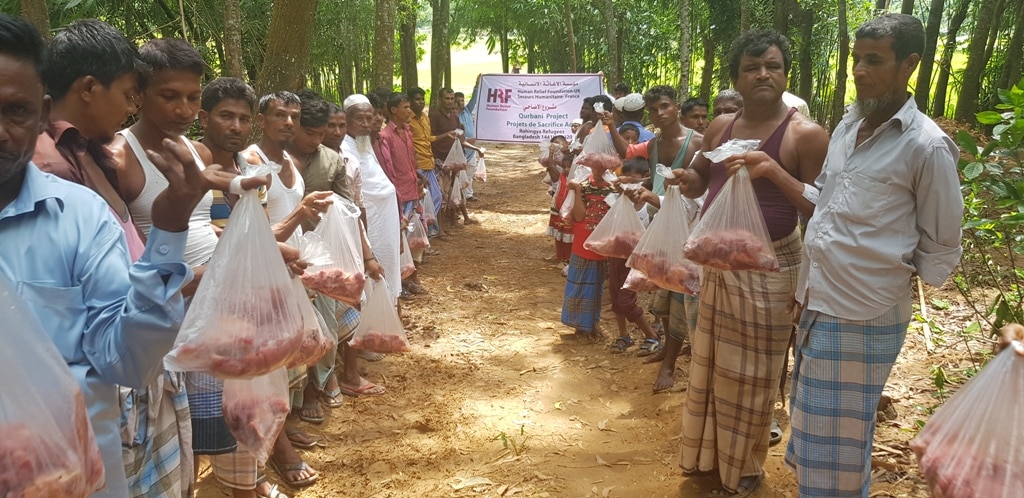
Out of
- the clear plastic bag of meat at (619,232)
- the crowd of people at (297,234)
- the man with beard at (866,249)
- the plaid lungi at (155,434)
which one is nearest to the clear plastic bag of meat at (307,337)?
the crowd of people at (297,234)

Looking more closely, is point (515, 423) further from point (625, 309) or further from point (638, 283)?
point (625, 309)

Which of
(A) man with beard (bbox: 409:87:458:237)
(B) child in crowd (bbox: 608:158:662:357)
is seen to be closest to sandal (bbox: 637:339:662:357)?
(B) child in crowd (bbox: 608:158:662:357)

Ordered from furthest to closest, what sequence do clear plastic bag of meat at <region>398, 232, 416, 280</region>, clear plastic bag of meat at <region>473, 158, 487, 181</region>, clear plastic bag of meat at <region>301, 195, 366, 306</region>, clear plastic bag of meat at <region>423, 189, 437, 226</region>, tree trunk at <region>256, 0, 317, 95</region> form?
clear plastic bag of meat at <region>473, 158, 487, 181</region> < clear plastic bag of meat at <region>423, 189, 437, 226</region> < clear plastic bag of meat at <region>398, 232, 416, 280</region> < tree trunk at <region>256, 0, 317, 95</region> < clear plastic bag of meat at <region>301, 195, 366, 306</region>

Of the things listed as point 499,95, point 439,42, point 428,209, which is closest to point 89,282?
point 428,209

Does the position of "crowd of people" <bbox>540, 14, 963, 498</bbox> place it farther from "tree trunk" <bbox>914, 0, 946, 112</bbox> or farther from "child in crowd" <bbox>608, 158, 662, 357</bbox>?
"tree trunk" <bbox>914, 0, 946, 112</bbox>

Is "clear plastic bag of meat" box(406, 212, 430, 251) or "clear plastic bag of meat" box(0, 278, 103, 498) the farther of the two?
"clear plastic bag of meat" box(406, 212, 430, 251)

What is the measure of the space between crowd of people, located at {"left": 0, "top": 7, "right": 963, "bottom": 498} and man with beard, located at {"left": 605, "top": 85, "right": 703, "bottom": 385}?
273mm

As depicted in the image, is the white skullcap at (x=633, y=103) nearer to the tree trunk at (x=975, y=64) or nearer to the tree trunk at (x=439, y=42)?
the tree trunk at (x=975, y=64)

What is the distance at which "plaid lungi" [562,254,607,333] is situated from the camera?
5.50m

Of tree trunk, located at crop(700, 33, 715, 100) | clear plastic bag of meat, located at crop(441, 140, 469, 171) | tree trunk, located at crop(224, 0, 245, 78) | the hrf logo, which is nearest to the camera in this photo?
tree trunk, located at crop(224, 0, 245, 78)

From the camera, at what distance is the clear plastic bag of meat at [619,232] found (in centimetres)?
451

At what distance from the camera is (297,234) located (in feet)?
11.0

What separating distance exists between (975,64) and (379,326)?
364 inches

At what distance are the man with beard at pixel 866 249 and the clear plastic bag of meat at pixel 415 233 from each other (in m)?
4.62
